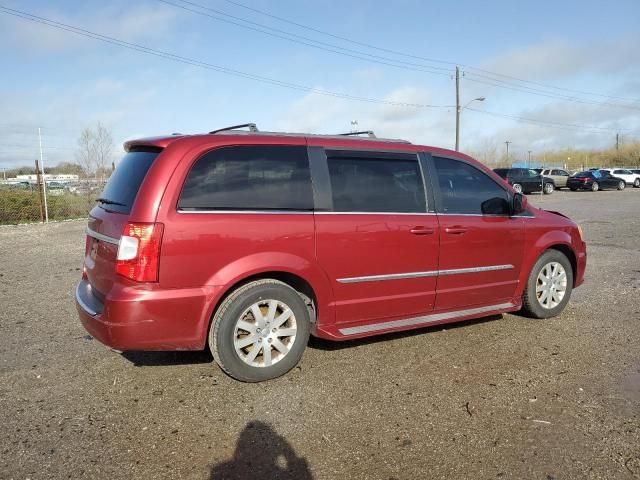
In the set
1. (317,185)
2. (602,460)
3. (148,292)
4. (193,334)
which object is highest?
(317,185)

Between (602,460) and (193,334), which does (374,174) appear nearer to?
(193,334)

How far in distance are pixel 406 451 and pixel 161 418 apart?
5.08 ft

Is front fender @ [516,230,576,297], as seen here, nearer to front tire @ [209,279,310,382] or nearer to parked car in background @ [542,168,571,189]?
front tire @ [209,279,310,382]

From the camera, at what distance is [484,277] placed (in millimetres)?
4922

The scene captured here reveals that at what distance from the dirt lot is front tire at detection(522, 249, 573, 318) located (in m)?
0.18

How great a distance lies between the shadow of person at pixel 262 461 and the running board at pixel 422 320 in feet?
4.17

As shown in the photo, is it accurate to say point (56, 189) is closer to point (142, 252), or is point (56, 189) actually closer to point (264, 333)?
point (142, 252)

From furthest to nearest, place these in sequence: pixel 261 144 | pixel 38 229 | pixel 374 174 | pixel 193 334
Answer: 1. pixel 38 229
2. pixel 374 174
3. pixel 261 144
4. pixel 193 334

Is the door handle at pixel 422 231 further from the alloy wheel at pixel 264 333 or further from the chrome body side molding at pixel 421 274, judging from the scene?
the alloy wheel at pixel 264 333

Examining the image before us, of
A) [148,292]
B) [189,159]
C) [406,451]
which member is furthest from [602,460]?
[189,159]

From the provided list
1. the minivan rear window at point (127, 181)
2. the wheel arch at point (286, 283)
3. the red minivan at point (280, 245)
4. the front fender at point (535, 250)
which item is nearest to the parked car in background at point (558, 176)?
the front fender at point (535, 250)

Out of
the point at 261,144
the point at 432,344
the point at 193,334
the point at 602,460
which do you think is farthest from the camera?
the point at 432,344

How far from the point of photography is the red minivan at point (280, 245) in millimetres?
3553

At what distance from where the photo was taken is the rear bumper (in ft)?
11.4
